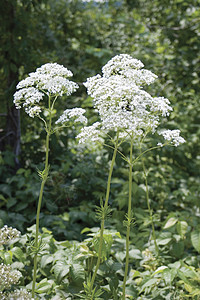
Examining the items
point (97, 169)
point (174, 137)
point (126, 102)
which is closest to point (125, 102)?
point (126, 102)

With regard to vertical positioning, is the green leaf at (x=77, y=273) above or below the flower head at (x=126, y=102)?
below

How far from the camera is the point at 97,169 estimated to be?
11.7 feet

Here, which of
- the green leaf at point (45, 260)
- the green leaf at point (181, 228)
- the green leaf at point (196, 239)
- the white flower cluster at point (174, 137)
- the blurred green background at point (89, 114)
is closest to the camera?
the white flower cluster at point (174, 137)

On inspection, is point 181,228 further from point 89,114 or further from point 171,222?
point 89,114

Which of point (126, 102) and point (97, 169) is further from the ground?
point (126, 102)

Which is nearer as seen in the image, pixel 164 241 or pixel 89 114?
pixel 164 241

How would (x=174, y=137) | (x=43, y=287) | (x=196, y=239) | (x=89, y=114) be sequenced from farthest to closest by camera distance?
(x=89, y=114) < (x=196, y=239) < (x=43, y=287) < (x=174, y=137)

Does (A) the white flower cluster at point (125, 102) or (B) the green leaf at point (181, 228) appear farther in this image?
(B) the green leaf at point (181, 228)

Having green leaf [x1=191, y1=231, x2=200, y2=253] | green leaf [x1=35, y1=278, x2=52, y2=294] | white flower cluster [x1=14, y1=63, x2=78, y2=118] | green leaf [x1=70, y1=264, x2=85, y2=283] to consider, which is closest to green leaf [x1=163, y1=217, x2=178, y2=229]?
green leaf [x1=191, y1=231, x2=200, y2=253]

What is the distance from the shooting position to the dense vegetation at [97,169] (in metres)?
2.14

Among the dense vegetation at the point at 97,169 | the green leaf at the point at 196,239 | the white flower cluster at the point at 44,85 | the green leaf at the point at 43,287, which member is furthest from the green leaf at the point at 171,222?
the white flower cluster at the point at 44,85

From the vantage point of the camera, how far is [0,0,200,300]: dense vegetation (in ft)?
7.01

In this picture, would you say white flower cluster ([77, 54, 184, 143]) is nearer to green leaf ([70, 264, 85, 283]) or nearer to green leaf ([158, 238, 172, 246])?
green leaf ([70, 264, 85, 283])

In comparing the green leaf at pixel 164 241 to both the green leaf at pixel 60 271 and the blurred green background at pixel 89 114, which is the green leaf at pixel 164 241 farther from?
the green leaf at pixel 60 271
